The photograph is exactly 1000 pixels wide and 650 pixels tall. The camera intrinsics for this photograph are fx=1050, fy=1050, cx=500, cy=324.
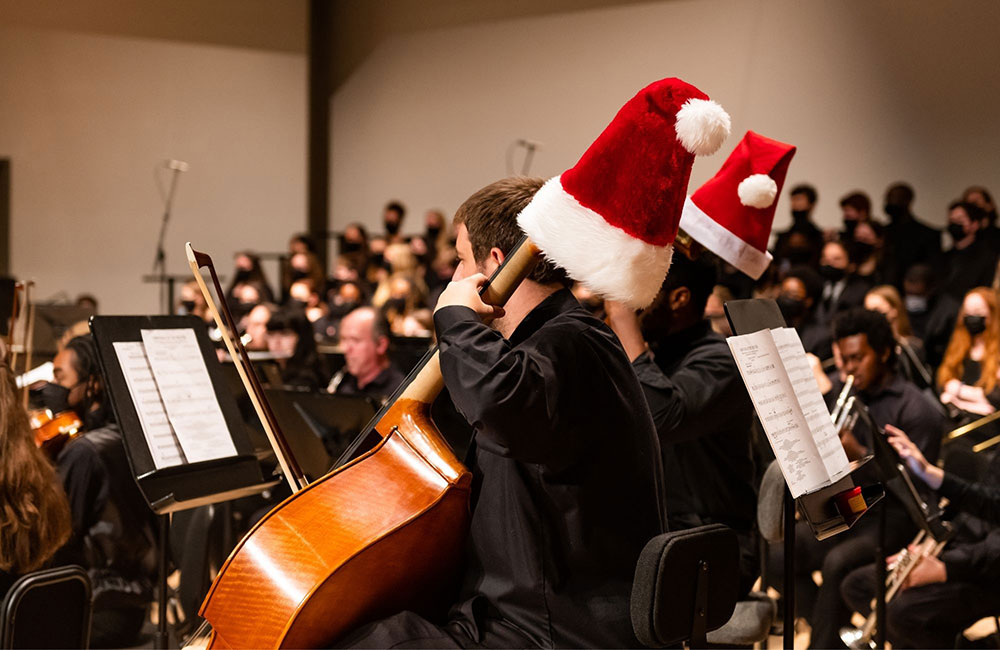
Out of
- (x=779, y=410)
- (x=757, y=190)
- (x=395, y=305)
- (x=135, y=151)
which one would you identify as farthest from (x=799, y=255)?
(x=135, y=151)

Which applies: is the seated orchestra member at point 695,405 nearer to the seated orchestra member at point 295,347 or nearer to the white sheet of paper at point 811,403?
the white sheet of paper at point 811,403

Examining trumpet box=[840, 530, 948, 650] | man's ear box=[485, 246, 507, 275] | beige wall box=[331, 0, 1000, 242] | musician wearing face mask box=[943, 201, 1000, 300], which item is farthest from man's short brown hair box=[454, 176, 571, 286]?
beige wall box=[331, 0, 1000, 242]

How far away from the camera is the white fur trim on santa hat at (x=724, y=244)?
2.94 meters

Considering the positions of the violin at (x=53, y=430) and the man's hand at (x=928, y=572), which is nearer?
the violin at (x=53, y=430)

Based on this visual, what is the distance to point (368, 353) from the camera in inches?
215

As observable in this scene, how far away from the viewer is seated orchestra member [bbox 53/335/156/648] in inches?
131

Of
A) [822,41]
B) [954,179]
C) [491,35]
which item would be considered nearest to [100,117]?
[491,35]

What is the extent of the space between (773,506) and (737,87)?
25.5 ft

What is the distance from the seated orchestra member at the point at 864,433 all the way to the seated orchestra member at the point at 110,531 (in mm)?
2351

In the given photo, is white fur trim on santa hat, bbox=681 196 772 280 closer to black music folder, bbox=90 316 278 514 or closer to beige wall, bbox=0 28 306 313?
black music folder, bbox=90 316 278 514

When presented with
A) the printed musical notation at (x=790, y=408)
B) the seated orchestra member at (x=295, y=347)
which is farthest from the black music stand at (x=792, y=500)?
the seated orchestra member at (x=295, y=347)

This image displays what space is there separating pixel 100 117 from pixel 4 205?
4.69ft

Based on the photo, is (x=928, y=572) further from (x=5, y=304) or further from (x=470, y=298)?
(x=5, y=304)

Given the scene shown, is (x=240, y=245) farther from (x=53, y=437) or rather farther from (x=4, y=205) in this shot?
(x=53, y=437)
